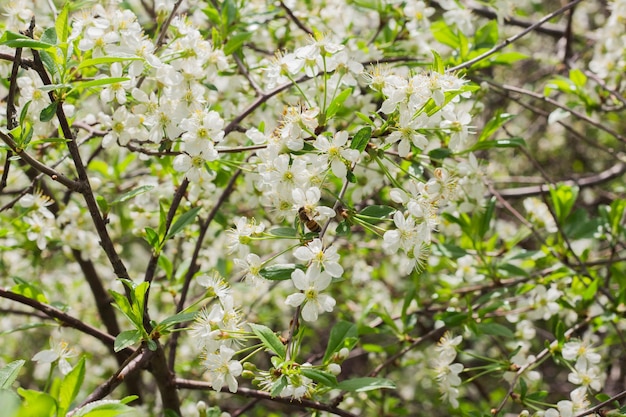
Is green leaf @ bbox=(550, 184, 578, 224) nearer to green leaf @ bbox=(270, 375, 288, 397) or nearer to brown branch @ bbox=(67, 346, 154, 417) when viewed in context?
green leaf @ bbox=(270, 375, 288, 397)

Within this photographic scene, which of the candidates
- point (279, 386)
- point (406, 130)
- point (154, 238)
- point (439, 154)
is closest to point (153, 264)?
point (154, 238)

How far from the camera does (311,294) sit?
141 cm

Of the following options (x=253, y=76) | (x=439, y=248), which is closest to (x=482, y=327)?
(x=439, y=248)

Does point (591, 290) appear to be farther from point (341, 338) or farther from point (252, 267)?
point (252, 267)

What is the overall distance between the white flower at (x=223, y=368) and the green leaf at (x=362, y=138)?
1.80 ft

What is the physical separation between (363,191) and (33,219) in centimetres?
114

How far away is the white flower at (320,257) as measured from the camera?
1.38 meters

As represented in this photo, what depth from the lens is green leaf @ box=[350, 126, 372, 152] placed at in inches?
56.6

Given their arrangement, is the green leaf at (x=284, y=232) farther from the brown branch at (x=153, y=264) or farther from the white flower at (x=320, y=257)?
the brown branch at (x=153, y=264)

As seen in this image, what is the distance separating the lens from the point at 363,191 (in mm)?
2047

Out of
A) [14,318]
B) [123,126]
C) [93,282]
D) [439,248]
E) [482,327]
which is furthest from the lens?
[14,318]

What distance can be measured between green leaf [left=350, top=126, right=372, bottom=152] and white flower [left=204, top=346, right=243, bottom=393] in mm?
549

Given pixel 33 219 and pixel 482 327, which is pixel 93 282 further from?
pixel 482 327

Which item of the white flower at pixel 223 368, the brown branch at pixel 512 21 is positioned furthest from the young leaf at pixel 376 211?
the brown branch at pixel 512 21
